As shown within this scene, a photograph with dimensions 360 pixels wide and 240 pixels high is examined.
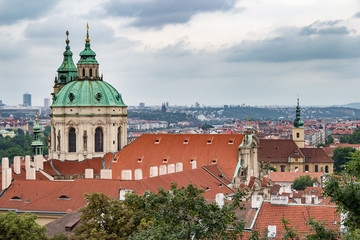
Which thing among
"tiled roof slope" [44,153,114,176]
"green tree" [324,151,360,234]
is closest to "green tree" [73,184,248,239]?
"green tree" [324,151,360,234]

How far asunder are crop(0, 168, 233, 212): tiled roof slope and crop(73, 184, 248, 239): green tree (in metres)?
20.3

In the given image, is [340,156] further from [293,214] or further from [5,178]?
[293,214]

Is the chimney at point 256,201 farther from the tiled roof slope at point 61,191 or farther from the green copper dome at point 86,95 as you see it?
the green copper dome at point 86,95

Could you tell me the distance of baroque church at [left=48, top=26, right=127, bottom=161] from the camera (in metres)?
81.6

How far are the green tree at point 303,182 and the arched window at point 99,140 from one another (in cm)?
3841

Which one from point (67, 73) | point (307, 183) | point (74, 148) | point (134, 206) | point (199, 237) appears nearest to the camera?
point (199, 237)

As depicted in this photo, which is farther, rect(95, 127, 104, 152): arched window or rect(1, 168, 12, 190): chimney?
rect(95, 127, 104, 152): arched window

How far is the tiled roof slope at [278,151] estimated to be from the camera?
135500mm

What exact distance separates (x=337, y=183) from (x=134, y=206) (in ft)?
50.4

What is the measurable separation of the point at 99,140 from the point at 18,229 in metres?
42.9

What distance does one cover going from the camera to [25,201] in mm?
61750

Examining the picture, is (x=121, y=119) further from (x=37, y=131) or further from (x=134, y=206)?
(x=134, y=206)

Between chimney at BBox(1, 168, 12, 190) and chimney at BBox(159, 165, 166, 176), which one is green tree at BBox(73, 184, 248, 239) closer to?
chimney at BBox(1, 168, 12, 190)

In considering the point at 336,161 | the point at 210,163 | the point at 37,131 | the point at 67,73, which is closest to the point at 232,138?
the point at 210,163
